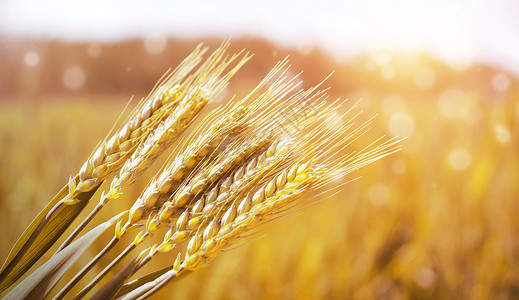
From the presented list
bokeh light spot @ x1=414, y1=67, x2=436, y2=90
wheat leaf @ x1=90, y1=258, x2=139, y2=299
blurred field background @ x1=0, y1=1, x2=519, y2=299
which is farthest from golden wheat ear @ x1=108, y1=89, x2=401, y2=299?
bokeh light spot @ x1=414, y1=67, x2=436, y2=90

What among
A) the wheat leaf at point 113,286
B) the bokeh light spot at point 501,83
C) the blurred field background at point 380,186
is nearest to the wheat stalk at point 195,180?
the wheat leaf at point 113,286

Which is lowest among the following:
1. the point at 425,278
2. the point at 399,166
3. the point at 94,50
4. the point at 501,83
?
the point at 425,278

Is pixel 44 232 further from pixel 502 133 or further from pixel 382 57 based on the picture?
pixel 502 133

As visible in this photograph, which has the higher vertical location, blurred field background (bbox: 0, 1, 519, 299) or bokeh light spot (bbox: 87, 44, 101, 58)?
bokeh light spot (bbox: 87, 44, 101, 58)

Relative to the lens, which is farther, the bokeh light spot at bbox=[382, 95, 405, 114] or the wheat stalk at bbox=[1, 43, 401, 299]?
the bokeh light spot at bbox=[382, 95, 405, 114]

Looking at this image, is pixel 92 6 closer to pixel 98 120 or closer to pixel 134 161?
pixel 98 120

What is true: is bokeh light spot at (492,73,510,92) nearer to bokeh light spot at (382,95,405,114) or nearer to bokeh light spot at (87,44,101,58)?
bokeh light spot at (382,95,405,114)

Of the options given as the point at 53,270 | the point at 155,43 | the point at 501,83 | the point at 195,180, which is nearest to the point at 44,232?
the point at 53,270

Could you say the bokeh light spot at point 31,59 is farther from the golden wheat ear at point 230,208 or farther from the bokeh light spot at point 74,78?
the golden wheat ear at point 230,208
